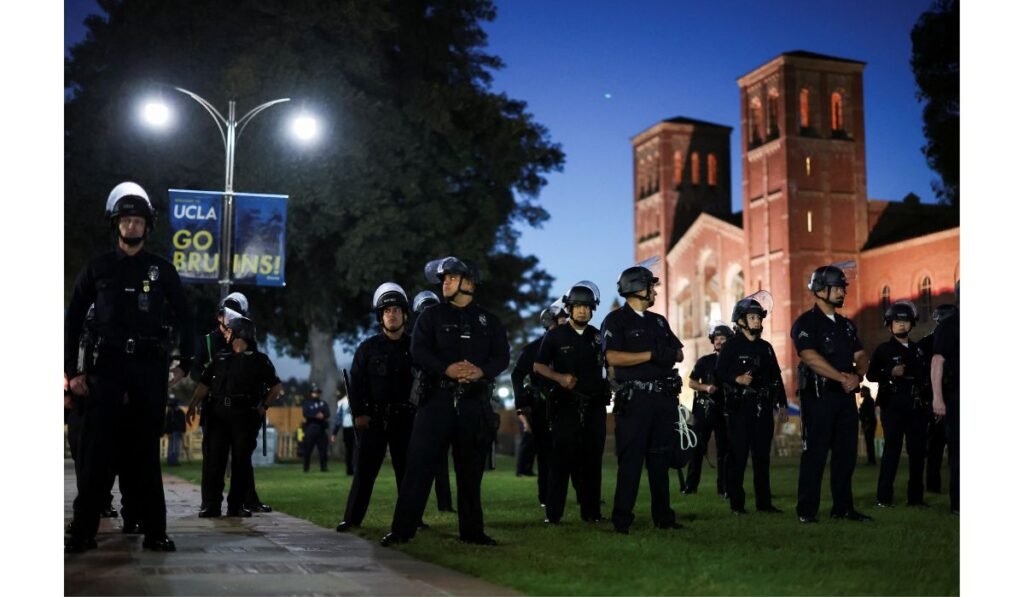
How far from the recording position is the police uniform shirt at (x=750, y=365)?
1280 cm

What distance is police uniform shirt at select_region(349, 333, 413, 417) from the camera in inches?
428

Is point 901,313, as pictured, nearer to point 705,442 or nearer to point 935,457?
point 935,457

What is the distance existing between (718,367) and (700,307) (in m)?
73.7

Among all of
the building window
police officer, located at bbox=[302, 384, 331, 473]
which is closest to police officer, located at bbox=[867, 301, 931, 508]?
police officer, located at bbox=[302, 384, 331, 473]

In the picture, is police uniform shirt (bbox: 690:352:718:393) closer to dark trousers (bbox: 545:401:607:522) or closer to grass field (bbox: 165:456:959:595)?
grass field (bbox: 165:456:959:595)

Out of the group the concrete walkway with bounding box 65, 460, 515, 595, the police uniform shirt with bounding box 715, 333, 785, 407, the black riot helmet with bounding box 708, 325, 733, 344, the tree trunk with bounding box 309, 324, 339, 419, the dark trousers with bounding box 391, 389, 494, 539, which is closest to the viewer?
the concrete walkway with bounding box 65, 460, 515, 595

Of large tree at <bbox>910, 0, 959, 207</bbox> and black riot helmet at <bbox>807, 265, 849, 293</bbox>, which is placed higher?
large tree at <bbox>910, 0, 959, 207</bbox>

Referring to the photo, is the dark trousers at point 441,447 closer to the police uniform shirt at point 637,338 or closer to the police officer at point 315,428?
the police uniform shirt at point 637,338

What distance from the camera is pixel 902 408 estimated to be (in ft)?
45.4

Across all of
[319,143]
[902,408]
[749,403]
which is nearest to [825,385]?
[749,403]

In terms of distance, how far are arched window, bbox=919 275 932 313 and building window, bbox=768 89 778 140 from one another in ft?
52.3
